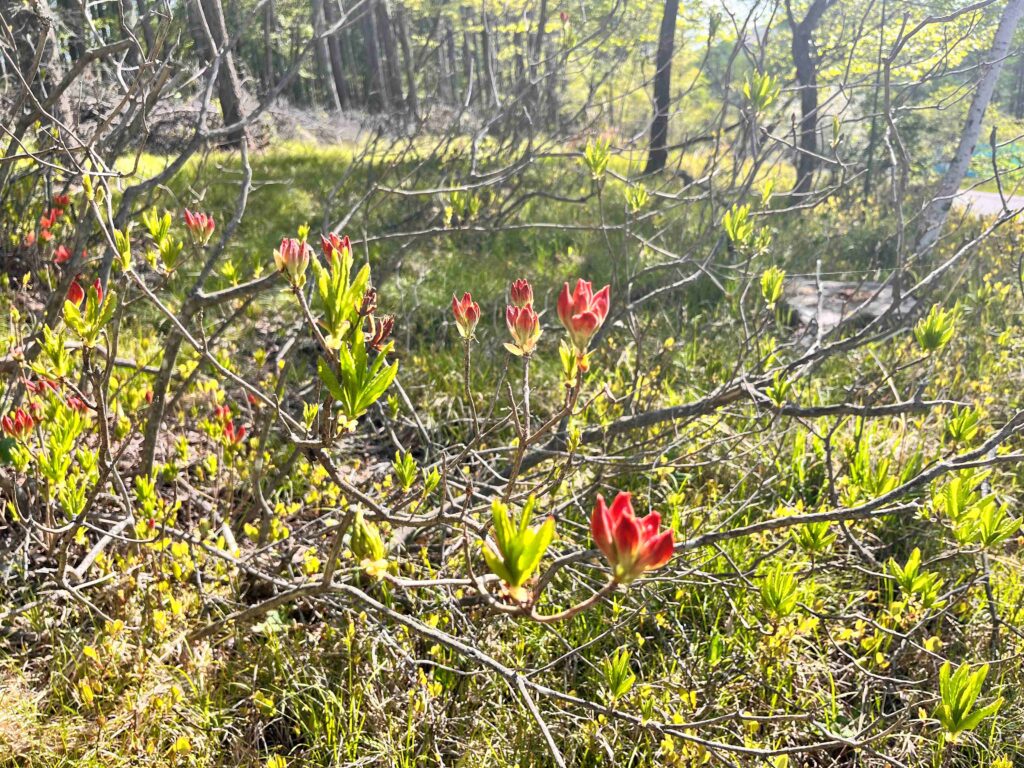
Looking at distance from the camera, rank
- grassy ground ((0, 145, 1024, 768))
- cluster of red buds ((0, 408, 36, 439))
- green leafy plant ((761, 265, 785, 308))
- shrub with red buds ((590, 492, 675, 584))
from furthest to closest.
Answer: green leafy plant ((761, 265, 785, 308))
grassy ground ((0, 145, 1024, 768))
cluster of red buds ((0, 408, 36, 439))
shrub with red buds ((590, 492, 675, 584))

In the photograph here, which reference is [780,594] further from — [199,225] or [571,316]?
[199,225]

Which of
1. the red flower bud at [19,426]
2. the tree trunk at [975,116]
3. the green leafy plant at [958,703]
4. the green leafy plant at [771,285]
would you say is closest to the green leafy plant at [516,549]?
the green leafy plant at [958,703]

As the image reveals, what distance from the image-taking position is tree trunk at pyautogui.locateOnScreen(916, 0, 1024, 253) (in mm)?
4718

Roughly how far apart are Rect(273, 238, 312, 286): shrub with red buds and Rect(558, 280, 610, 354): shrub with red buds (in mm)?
374

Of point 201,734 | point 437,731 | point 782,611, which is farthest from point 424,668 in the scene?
point 782,611

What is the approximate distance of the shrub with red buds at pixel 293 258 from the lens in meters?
0.97

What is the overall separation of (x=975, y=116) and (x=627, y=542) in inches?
234

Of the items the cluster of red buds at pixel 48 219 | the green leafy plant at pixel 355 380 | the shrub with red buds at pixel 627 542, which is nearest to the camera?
the shrub with red buds at pixel 627 542

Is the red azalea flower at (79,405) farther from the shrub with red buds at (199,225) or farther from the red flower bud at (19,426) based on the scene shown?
the shrub with red buds at (199,225)

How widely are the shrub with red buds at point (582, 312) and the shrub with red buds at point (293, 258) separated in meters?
0.37

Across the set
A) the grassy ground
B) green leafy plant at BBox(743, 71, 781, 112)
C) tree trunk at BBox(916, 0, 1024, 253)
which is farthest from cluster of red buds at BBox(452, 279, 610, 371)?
tree trunk at BBox(916, 0, 1024, 253)

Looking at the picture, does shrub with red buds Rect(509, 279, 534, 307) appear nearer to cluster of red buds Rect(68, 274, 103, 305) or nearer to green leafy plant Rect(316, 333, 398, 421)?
green leafy plant Rect(316, 333, 398, 421)

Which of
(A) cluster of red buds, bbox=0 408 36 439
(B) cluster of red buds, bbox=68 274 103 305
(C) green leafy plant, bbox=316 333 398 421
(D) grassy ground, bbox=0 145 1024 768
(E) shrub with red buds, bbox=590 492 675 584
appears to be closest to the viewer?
(E) shrub with red buds, bbox=590 492 675 584

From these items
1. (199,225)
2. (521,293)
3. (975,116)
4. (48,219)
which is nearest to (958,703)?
(521,293)
